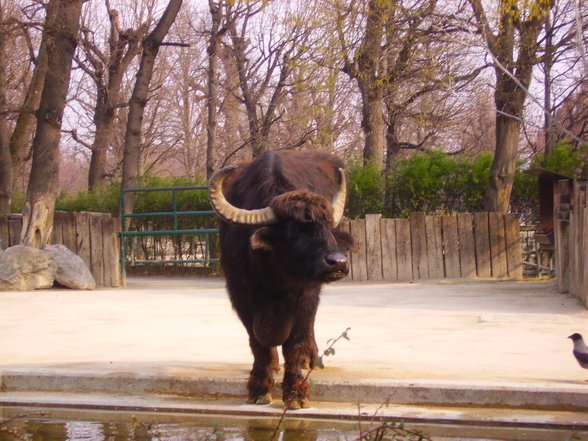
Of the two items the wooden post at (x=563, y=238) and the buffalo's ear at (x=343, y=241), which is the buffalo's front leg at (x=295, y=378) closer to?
the buffalo's ear at (x=343, y=241)

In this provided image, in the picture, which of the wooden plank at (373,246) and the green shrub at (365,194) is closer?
the wooden plank at (373,246)

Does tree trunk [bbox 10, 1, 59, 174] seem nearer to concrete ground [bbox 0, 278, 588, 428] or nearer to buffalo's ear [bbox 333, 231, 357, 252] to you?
concrete ground [bbox 0, 278, 588, 428]

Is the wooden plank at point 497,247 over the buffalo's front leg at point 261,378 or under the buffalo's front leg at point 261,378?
over

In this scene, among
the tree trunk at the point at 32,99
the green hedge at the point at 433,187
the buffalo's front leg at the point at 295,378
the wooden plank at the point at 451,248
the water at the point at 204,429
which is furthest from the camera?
the tree trunk at the point at 32,99

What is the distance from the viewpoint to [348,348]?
8.68 meters

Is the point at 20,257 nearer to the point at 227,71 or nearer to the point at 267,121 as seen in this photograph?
the point at 267,121

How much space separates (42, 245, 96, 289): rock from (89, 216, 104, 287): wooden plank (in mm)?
495

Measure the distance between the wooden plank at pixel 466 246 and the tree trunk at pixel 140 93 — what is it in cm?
836

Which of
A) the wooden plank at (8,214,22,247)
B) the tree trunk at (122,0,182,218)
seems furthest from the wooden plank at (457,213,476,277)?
the wooden plank at (8,214,22,247)

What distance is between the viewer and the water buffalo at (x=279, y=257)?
606cm

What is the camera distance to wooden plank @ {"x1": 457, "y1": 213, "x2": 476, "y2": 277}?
16750mm

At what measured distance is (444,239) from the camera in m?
16.8

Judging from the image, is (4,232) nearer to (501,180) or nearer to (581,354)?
(501,180)

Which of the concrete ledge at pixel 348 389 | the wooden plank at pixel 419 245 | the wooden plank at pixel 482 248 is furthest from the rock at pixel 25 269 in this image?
the concrete ledge at pixel 348 389
